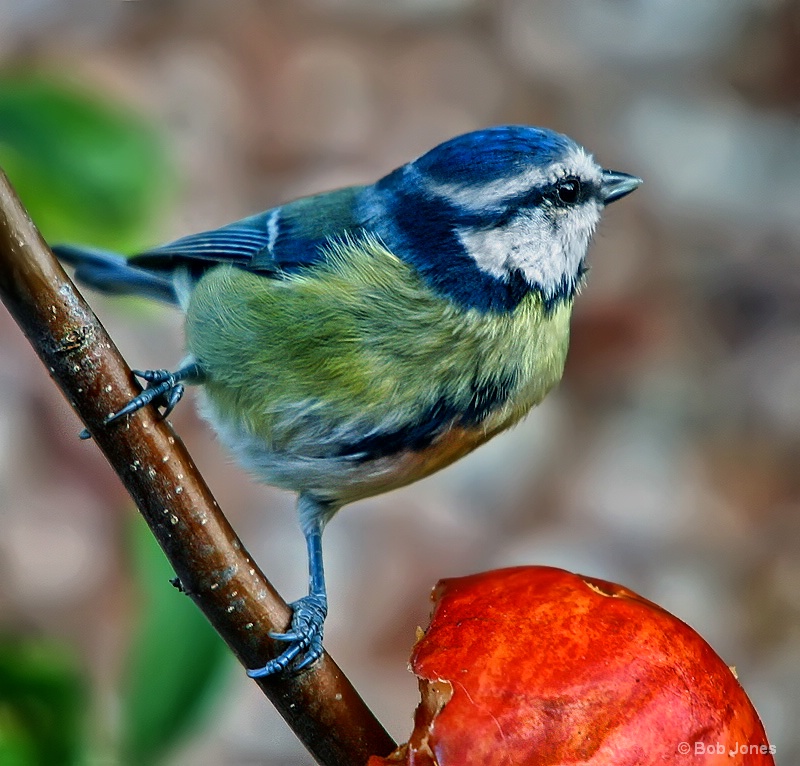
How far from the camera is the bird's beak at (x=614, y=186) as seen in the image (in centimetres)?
123

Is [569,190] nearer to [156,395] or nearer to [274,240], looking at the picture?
[274,240]

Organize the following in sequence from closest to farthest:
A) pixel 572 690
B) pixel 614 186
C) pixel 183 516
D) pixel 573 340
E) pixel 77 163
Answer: pixel 572 690 < pixel 183 516 < pixel 77 163 < pixel 614 186 < pixel 573 340

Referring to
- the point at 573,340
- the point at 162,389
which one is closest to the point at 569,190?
the point at 162,389

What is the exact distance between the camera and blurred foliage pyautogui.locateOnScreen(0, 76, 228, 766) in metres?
0.98

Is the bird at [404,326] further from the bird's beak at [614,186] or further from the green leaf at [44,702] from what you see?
the green leaf at [44,702]

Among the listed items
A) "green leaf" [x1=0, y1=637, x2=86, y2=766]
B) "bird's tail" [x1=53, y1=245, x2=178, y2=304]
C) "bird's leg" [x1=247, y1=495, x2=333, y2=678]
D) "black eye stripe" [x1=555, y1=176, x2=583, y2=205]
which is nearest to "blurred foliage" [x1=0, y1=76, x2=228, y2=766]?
"green leaf" [x1=0, y1=637, x2=86, y2=766]

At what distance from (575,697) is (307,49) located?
8.16 feet

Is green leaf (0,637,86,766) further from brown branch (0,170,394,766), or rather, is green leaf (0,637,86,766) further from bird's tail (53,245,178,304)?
bird's tail (53,245,178,304)

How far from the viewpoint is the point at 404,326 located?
1120 mm

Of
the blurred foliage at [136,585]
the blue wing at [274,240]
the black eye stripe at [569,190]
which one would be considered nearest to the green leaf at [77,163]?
the blurred foliage at [136,585]

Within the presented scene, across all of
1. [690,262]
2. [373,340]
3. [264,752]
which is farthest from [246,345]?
[690,262]

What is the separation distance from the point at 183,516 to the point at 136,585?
28 centimetres

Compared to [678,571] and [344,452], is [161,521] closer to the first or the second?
[344,452]

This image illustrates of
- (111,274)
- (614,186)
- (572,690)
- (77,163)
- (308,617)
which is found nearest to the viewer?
(572,690)
